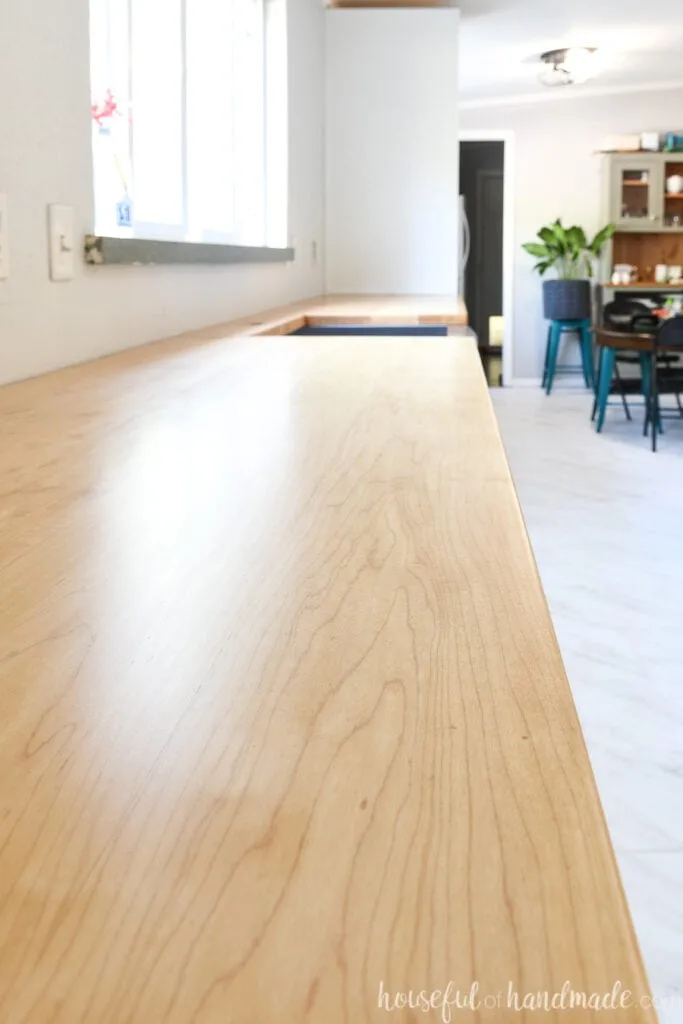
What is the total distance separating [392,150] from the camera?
188 inches

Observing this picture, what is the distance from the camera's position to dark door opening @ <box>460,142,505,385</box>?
11102 millimetres

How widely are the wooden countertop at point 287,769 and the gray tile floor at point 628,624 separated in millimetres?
854

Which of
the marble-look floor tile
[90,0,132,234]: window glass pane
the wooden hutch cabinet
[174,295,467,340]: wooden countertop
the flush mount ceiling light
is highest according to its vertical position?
the flush mount ceiling light

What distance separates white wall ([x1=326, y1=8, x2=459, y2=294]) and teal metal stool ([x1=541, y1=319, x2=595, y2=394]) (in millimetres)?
4050

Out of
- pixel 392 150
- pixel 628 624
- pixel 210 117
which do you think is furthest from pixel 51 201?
pixel 392 150

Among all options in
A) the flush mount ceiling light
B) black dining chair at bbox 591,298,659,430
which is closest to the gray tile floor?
black dining chair at bbox 591,298,659,430

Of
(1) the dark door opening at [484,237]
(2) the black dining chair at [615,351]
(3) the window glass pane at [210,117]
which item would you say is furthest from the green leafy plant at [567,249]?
(3) the window glass pane at [210,117]

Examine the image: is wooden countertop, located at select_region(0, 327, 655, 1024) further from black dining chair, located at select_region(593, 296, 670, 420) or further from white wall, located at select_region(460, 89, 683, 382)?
white wall, located at select_region(460, 89, 683, 382)

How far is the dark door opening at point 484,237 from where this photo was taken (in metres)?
11.1

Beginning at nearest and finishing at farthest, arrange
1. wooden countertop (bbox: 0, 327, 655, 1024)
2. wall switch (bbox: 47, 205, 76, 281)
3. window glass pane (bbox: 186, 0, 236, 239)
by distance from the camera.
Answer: wooden countertop (bbox: 0, 327, 655, 1024), wall switch (bbox: 47, 205, 76, 281), window glass pane (bbox: 186, 0, 236, 239)

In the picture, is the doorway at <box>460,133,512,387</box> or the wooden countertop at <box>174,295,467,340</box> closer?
the wooden countertop at <box>174,295,467,340</box>

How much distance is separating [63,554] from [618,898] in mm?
450

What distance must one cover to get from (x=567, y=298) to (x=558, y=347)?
48 cm

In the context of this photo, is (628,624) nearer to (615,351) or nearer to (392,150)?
(392,150)
